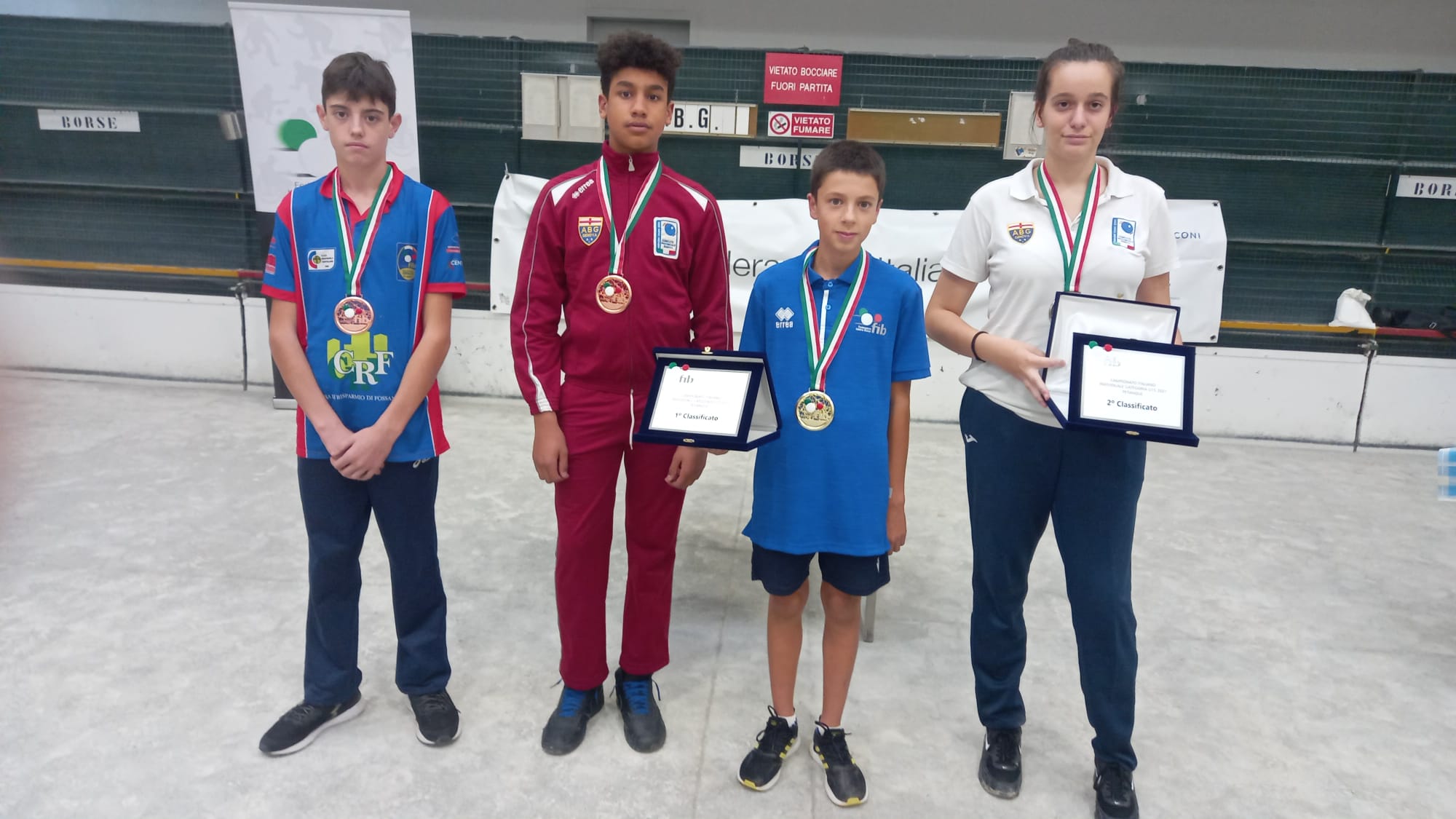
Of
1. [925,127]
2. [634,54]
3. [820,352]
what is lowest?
[820,352]

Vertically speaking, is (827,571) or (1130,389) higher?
(1130,389)

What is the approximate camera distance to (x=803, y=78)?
16.4ft

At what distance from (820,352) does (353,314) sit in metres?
1.04

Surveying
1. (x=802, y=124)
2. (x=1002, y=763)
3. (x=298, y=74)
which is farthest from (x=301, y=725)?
(x=802, y=124)

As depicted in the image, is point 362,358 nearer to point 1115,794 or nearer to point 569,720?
point 569,720

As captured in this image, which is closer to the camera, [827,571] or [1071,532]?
[1071,532]

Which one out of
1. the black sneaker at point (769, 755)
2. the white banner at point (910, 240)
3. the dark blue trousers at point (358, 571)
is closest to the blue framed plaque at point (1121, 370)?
the black sneaker at point (769, 755)

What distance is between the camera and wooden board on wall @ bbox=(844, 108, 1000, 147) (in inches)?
196

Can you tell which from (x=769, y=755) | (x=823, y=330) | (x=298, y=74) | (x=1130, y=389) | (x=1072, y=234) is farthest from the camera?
(x=298, y=74)

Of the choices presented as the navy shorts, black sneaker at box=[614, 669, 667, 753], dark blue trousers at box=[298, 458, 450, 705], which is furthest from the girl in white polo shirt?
dark blue trousers at box=[298, 458, 450, 705]

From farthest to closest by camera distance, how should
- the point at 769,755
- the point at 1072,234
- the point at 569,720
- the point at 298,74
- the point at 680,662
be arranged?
1. the point at 298,74
2. the point at 680,662
3. the point at 569,720
4. the point at 769,755
5. the point at 1072,234

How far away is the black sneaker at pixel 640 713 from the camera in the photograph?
2.16 metres

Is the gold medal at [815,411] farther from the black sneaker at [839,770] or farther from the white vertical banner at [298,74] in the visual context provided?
the white vertical banner at [298,74]

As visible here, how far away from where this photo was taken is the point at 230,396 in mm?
5258
